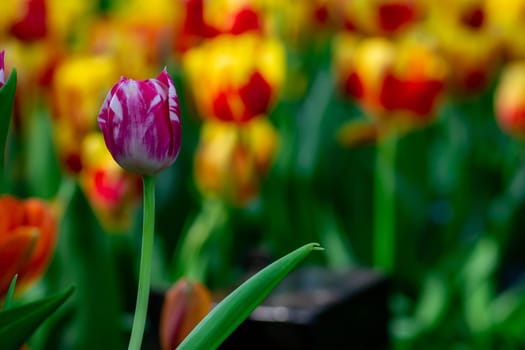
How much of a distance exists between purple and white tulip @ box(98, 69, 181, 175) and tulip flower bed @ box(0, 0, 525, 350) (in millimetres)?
585

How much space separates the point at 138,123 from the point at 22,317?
0.09 m

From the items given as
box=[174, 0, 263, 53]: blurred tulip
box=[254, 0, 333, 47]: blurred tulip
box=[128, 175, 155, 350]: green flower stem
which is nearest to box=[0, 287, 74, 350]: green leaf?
box=[128, 175, 155, 350]: green flower stem

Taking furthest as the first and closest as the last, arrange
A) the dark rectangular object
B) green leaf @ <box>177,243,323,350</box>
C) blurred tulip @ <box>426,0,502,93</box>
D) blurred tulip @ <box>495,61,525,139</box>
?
1. blurred tulip @ <box>426,0,502,93</box>
2. blurred tulip @ <box>495,61,525,139</box>
3. the dark rectangular object
4. green leaf @ <box>177,243,323,350</box>

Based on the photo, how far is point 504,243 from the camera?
1.67 metres

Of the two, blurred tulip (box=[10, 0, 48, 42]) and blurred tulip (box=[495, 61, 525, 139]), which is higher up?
blurred tulip (box=[10, 0, 48, 42])

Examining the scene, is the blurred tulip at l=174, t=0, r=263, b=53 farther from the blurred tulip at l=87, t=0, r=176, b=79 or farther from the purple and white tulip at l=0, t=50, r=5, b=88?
the purple and white tulip at l=0, t=50, r=5, b=88

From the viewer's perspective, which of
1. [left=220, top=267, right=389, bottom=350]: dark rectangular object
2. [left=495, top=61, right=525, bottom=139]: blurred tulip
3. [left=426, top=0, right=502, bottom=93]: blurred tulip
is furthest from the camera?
[left=426, top=0, right=502, bottom=93]: blurred tulip

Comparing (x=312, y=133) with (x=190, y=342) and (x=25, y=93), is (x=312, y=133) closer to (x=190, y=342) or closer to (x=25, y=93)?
(x=25, y=93)

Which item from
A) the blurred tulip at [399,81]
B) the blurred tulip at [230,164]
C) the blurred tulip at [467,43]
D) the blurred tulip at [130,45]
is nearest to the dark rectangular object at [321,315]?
the blurred tulip at [230,164]

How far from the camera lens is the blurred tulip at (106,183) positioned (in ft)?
4.21

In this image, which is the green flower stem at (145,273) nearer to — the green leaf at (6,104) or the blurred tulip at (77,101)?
the green leaf at (6,104)

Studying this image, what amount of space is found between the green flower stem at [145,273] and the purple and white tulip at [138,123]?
1cm

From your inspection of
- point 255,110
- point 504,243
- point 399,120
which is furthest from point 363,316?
point 504,243

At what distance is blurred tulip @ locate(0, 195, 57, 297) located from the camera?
529mm
